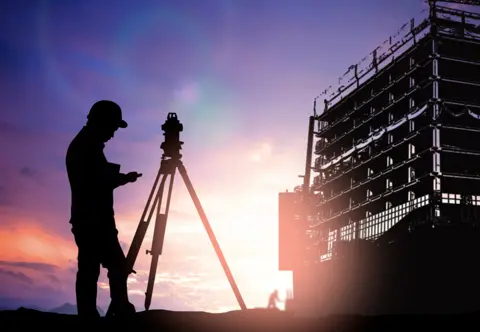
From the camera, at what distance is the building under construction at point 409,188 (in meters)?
40.7

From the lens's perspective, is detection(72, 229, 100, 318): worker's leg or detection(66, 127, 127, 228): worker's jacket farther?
detection(66, 127, 127, 228): worker's jacket

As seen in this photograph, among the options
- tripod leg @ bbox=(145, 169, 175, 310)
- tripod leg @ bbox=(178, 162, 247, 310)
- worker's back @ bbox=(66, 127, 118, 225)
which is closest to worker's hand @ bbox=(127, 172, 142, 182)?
worker's back @ bbox=(66, 127, 118, 225)

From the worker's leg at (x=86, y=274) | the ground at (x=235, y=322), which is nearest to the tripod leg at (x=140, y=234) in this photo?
the worker's leg at (x=86, y=274)

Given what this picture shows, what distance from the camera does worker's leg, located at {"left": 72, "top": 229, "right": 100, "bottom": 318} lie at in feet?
14.7

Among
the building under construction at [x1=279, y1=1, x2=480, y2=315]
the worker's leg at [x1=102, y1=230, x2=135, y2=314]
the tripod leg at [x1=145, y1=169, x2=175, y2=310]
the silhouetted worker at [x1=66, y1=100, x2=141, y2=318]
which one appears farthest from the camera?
the building under construction at [x1=279, y1=1, x2=480, y2=315]

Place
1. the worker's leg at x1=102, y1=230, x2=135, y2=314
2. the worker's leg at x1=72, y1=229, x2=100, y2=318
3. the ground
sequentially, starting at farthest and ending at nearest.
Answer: the worker's leg at x1=102, y1=230, x2=135, y2=314 < the worker's leg at x1=72, y1=229, x2=100, y2=318 < the ground

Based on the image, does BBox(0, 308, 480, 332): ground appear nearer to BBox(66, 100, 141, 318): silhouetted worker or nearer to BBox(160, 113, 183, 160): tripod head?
BBox(66, 100, 141, 318): silhouetted worker

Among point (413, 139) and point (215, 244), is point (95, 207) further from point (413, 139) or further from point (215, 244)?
point (413, 139)

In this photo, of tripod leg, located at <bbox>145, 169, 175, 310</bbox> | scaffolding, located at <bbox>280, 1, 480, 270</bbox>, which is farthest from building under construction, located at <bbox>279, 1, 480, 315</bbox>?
tripod leg, located at <bbox>145, 169, 175, 310</bbox>

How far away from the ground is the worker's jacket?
0.90 meters

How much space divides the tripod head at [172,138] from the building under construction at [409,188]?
34864 millimetres

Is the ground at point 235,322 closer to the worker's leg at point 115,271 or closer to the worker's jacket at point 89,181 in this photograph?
the worker's leg at point 115,271

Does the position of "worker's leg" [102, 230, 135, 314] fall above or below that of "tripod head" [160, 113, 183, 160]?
below

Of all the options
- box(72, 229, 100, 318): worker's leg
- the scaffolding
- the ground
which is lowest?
the ground
